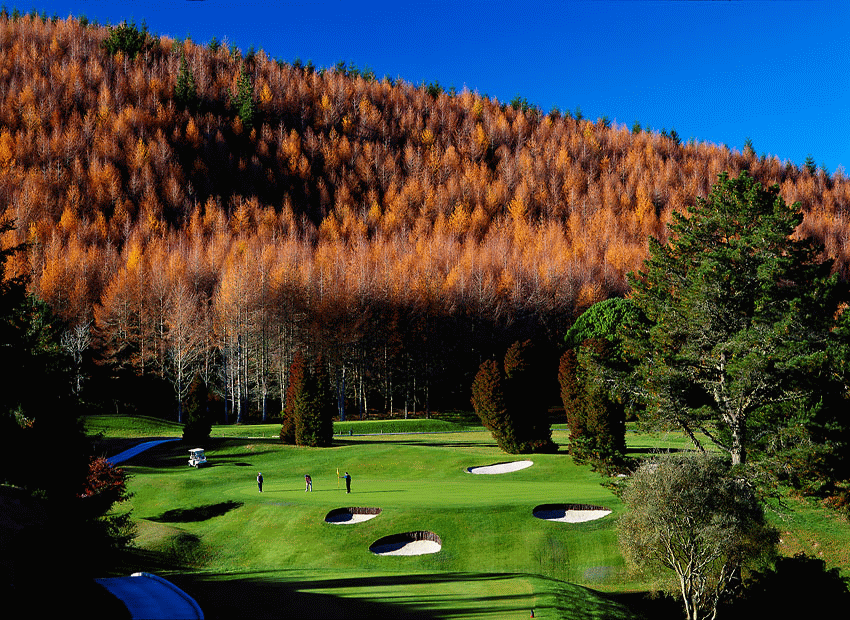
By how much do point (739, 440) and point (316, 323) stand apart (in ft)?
197

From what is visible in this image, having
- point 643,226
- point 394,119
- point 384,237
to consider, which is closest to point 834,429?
point 384,237

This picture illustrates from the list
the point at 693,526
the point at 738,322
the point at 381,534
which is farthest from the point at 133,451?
the point at 738,322

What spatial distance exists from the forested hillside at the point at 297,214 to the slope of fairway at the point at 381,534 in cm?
1860

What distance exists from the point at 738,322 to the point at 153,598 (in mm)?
29589

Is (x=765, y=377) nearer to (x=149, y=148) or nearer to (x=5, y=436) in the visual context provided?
(x=5, y=436)

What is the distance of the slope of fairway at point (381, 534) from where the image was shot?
21906mm

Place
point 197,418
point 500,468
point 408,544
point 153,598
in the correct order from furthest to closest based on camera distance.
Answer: point 197,418 < point 500,468 < point 408,544 < point 153,598

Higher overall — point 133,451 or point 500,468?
point 133,451

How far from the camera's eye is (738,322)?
35312 mm

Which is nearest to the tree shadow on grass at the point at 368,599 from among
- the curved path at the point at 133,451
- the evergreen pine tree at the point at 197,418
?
the curved path at the point at 133,451

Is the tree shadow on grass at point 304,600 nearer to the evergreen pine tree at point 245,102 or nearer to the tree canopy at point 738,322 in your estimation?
the tree canopy at point 738,322

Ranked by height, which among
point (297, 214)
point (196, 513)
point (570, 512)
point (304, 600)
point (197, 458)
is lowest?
point (196, 513)

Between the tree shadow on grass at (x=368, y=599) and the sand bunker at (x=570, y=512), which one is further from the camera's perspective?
the sand bunker at (x=570, y=512)

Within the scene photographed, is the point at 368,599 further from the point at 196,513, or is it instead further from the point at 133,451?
the point at 133,451
